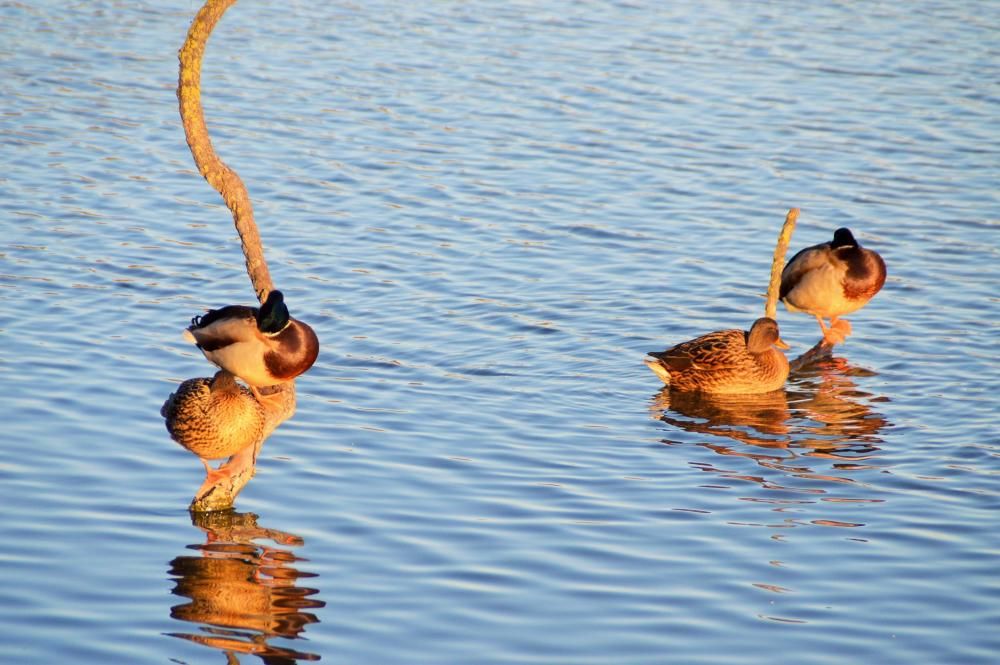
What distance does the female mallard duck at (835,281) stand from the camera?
1048 cm

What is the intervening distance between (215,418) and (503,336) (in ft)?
13.0

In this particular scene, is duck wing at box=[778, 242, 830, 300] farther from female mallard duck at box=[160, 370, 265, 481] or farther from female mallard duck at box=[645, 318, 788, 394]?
female mallard duck at box=[160, 370, 265, 481]

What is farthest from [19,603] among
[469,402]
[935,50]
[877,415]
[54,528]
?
[935,50]

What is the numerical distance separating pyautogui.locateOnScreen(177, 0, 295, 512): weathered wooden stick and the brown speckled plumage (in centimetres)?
9

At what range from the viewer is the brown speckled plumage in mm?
6730

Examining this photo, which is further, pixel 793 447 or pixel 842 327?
pixel 842 327

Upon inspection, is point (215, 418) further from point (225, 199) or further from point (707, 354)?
point (707, 354)

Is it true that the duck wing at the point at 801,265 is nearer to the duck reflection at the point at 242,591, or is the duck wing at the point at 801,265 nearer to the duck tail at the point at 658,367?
the duck tail at the point at 658,367

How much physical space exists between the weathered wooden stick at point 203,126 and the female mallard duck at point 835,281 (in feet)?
17.5

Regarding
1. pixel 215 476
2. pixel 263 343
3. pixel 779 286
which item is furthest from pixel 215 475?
pixel 779 286

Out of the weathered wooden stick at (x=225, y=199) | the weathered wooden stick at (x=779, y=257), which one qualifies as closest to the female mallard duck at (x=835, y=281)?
the weathered wooden stick at (x=779, y=257)

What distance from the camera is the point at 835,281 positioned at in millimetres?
10469

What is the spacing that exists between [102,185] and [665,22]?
1028 cm

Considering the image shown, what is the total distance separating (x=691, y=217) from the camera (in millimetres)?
13250
